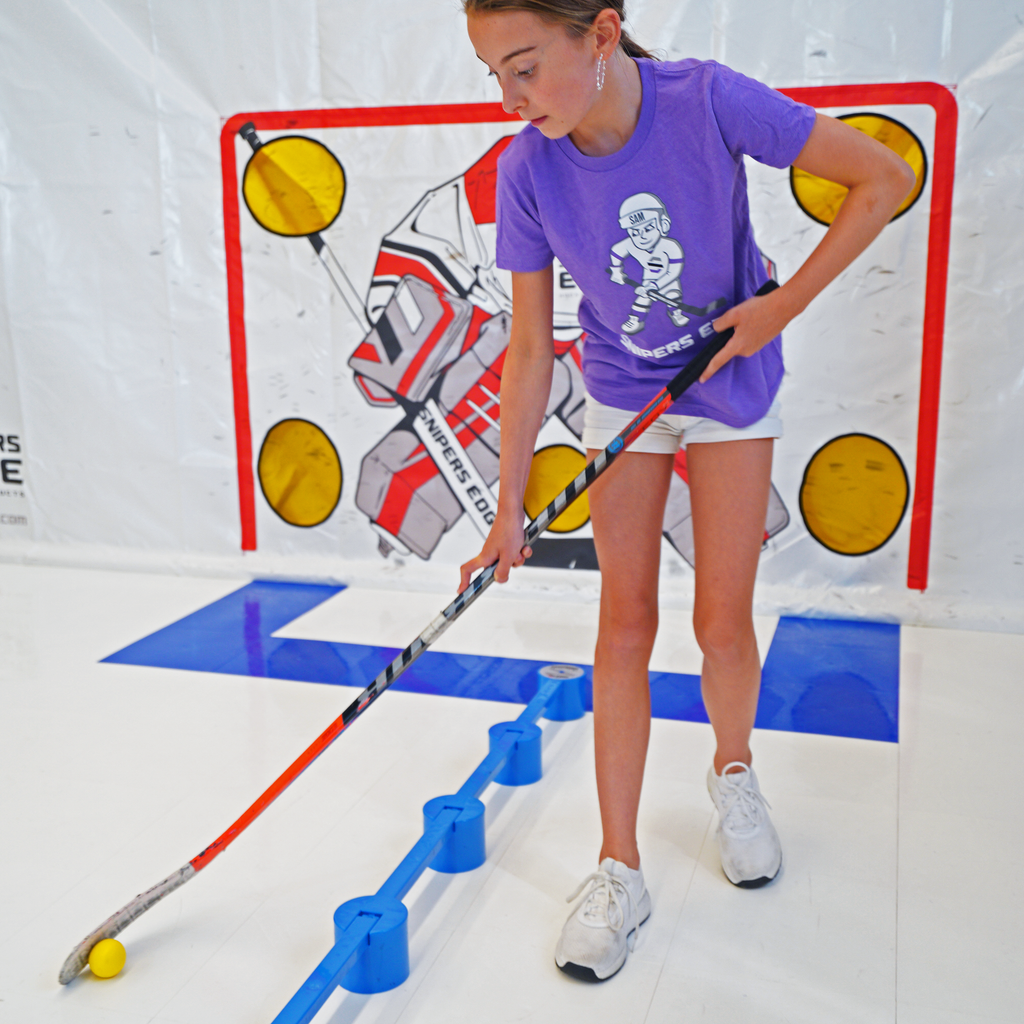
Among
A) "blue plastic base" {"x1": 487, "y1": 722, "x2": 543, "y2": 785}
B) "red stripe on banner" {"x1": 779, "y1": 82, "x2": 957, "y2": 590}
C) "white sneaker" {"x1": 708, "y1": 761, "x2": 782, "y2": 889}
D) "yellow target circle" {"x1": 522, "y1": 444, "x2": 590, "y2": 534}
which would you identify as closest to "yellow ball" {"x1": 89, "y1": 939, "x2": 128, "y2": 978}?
"blue plastic base" {"x1": 487, "y1": 722, "x2": 543, "y2": 785}

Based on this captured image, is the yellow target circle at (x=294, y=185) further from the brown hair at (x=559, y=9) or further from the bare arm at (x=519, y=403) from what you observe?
the brown hair at (x=559, y=9)

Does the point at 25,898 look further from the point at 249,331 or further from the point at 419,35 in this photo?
the point at 419,35

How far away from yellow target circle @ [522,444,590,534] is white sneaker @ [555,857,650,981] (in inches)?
60.6

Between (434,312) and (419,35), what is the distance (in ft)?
2.37

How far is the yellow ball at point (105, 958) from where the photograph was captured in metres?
1.30

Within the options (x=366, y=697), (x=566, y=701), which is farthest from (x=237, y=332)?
(x=366, y=697)

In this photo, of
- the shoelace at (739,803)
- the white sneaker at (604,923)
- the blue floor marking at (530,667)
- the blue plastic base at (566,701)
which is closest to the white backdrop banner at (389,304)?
the blue floor marking at (530,667)

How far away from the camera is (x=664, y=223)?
4.13 ft

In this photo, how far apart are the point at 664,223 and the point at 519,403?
1.00 ft

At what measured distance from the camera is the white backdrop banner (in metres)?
2.49

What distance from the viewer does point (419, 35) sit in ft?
8.95

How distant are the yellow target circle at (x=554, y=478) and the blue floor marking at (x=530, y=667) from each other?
0.57 m

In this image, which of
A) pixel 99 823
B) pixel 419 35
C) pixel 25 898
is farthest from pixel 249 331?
pixel 25 898

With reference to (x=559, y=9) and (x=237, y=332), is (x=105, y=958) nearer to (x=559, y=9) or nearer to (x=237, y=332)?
(x=559, y=9)
